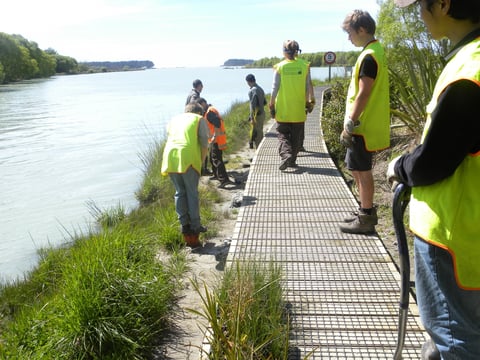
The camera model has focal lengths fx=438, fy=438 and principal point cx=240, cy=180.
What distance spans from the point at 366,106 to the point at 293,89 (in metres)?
3.04

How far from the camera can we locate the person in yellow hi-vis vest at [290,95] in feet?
23.1

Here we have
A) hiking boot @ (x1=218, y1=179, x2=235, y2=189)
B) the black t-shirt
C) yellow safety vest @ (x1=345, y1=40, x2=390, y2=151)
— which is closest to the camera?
the black t-shirt

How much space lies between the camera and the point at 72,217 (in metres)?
9.84

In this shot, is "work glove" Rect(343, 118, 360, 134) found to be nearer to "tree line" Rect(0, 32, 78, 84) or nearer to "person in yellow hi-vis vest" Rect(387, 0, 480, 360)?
"person in yellow hi-vis vest" Rect(387, 0, 480, 360)

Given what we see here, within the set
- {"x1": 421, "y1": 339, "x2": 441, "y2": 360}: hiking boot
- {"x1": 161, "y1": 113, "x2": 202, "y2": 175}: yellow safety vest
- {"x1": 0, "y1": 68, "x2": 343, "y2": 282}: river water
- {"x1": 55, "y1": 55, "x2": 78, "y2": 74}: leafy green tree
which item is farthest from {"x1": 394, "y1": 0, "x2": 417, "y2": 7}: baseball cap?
{"x1": 55, "y1": 55, "x2": 78, "y2": 74}: leafy green tree

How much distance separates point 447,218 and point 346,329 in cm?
162

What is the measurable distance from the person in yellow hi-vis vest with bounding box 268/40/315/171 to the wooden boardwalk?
870mm

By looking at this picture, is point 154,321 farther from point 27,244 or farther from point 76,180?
point 76,180

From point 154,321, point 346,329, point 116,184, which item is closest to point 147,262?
point 154,321

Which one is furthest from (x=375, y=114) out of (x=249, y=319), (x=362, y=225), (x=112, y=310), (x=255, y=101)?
(x=255, y=101)

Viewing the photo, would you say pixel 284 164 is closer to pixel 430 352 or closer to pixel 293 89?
pixel 293 89

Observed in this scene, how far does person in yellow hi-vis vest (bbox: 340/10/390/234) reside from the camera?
402 cm

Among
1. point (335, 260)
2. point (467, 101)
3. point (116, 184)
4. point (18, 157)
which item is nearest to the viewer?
point (467, 101)

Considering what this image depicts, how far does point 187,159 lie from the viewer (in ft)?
17.2
